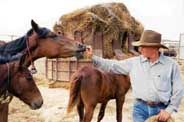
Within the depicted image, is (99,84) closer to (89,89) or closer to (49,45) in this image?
(89,89)

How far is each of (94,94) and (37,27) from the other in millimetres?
2979

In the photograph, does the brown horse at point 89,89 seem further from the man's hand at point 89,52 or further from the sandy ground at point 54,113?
the man's hand at point 89,52

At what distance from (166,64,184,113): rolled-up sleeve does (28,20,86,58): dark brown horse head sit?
1202 millimetres

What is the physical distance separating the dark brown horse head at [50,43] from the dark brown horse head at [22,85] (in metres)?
0.77

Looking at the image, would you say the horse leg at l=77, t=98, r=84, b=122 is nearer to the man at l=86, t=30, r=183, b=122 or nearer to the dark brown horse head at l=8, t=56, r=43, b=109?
the man at l=86, t=30, r=183, b=122

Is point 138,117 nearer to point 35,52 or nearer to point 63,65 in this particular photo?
point 35,52

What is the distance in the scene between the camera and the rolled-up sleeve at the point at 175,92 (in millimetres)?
3635

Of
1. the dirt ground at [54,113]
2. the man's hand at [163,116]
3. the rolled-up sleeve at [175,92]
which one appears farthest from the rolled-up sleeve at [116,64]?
the dirt ground at [54,113]

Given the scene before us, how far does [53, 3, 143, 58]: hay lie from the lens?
42.2 feet

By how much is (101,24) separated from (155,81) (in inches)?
369

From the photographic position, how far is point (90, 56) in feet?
13.3

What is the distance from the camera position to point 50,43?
14.7 ft

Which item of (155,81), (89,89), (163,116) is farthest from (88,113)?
(163,116)

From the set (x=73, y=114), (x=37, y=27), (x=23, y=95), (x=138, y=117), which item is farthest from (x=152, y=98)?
A: (x=73, y=114)
